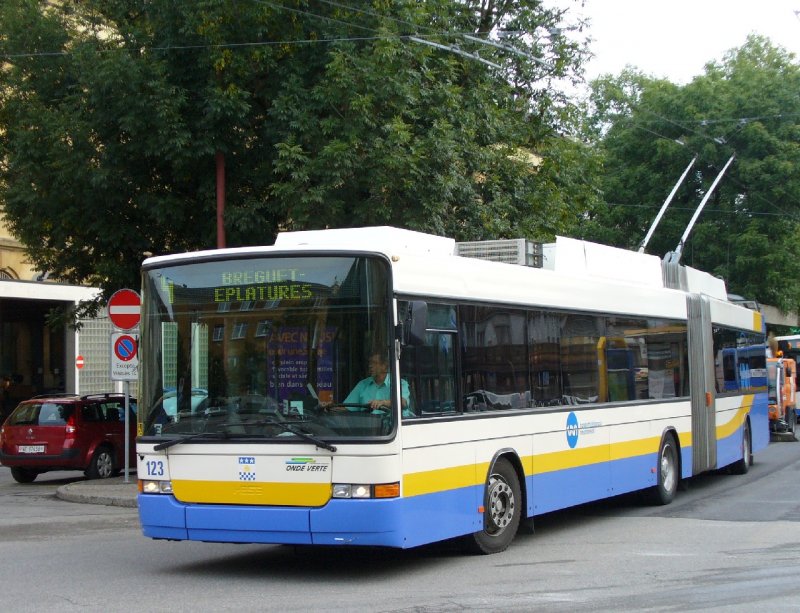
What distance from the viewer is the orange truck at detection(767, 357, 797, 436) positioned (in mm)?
31103

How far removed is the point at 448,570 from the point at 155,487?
102 inches

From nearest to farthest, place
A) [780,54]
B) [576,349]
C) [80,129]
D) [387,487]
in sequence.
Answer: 1. [387,487]
2. [576,349]
3. [80,129]
4. [780,54]

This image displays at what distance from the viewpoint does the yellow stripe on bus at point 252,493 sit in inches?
368

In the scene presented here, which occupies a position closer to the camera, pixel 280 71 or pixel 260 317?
pixel 260 317

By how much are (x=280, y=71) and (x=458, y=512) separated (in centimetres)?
1021

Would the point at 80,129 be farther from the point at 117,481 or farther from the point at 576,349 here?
the point at 576,349

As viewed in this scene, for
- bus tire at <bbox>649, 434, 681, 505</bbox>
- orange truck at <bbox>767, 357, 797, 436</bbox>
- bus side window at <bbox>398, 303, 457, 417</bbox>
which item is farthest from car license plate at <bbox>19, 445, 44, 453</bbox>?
orange truck at <bbox>767, 357, 797, 436</bbox>

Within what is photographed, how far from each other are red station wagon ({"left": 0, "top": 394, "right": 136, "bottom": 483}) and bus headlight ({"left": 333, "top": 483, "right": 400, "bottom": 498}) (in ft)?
44.1

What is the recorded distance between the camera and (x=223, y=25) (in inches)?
708

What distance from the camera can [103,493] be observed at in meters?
18.0

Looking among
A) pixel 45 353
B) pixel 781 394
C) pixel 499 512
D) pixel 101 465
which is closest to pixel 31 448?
pixel 101 465

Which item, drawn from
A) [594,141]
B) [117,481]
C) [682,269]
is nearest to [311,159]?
[682,269]

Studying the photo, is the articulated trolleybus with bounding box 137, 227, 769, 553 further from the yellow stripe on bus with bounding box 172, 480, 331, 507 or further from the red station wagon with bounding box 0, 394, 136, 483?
the red station wagon with bounding box 0, 394, 136, 483

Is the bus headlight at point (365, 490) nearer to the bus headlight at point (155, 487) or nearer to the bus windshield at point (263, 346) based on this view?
the bus windshield at point (263, 346)
